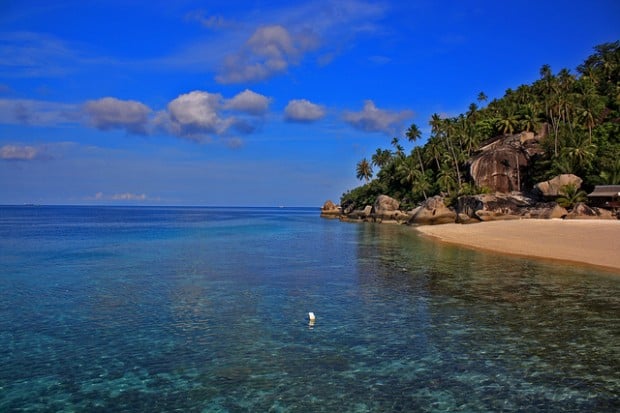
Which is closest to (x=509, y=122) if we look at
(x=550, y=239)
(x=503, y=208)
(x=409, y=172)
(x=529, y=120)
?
(x=529, y=120)

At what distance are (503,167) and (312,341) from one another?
70.4m

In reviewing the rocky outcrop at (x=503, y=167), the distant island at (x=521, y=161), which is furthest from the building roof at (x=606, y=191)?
the rocky outcrop at (x=503, y=167)

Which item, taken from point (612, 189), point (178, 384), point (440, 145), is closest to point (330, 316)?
point (178, 384)

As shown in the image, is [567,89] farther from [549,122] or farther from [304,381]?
A: [304,381]

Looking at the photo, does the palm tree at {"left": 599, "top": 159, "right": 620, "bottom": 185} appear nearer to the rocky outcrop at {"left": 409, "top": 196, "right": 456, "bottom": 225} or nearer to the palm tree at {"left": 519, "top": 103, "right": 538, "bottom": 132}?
the rocky outcrop at {"left": 409, "top": 196, "right": 456, "bottom": 225}

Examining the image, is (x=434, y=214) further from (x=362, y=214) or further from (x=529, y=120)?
(x=362, y=214)

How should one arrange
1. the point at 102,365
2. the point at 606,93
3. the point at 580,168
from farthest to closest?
A: the point at 606,93 < the point at 580,168 < the point at 102,365

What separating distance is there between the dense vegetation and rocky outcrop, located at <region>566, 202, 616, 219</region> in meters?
7.71

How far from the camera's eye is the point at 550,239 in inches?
1524

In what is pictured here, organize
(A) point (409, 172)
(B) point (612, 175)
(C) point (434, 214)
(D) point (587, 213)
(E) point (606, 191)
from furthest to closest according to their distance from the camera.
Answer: (A) point (409, 172) < (C) point (434, 214) < (B) point (612, 175) < (E) point (606, 191) < (D) point (587, 213)

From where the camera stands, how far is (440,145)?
305 ft

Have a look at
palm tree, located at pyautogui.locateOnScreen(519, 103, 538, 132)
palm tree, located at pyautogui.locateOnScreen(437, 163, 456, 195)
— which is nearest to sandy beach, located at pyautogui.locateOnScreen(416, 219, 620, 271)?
palm tree, located at pyautogui.locateOnScreen(437, 163, 456, 195)

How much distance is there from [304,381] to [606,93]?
335 feet

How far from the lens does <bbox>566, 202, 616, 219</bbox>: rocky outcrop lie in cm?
5194
